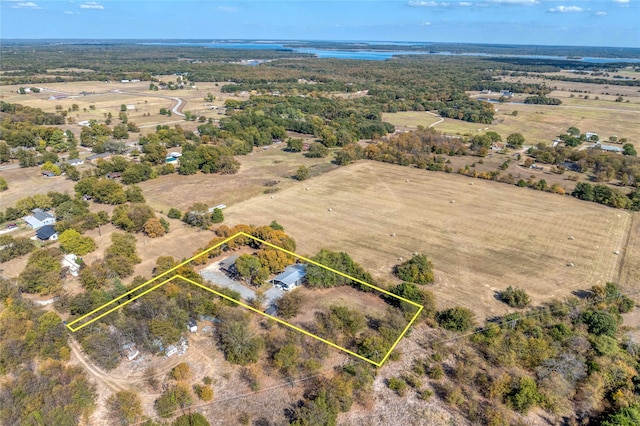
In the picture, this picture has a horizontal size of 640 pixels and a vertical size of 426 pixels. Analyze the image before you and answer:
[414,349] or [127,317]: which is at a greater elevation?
[127,317]

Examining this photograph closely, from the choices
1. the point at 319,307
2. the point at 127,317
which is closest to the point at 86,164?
the point at 127,317

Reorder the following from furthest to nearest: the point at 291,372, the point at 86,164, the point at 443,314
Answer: the point at 86,164 → the point at 443,314 → the point at 291,372

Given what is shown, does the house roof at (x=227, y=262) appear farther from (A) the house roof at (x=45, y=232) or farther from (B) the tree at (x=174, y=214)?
(A) the house roof at (x=45, y=232)

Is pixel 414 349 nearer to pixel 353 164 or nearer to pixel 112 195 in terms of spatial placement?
pixel 112 195

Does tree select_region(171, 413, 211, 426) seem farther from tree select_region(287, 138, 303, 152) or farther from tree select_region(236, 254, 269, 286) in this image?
tree select_region(287, 138, 303, 152)

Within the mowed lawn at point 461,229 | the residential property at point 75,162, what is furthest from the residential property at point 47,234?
the residential property at point 75,162

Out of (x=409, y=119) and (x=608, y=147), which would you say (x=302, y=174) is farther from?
(x=608, y=147)

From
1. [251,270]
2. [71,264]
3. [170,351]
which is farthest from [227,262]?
[71,264]
